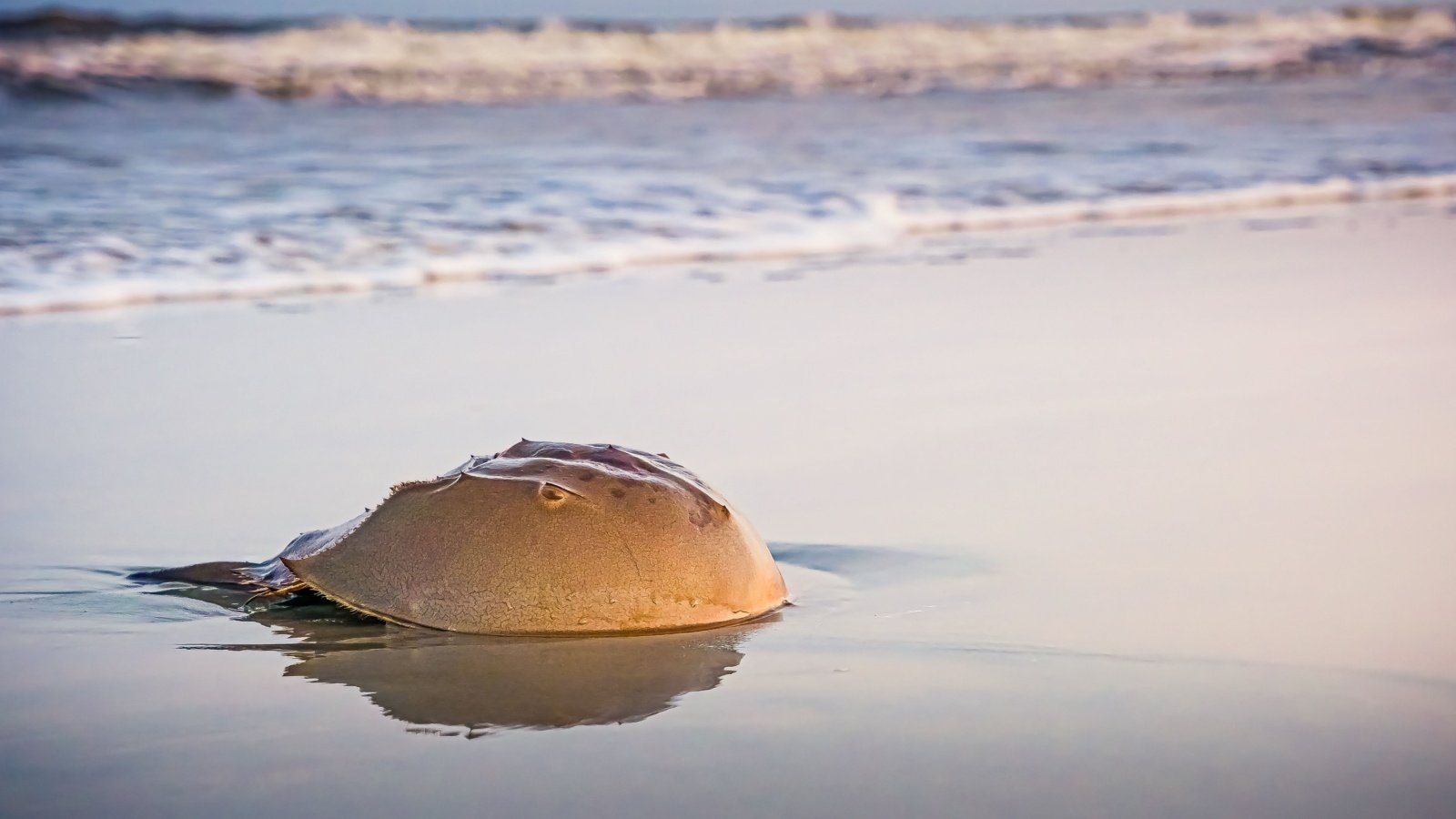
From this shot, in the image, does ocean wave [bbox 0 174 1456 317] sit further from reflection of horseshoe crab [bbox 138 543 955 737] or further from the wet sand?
reflection of horseshoe crab [bbox 138 543 955 737]

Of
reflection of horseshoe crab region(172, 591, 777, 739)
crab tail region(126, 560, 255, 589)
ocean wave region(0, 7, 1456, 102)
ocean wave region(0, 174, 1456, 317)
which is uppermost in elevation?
ocean wave region(0, 7, 1456, 102)

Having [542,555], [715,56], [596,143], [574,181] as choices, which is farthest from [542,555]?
[715,56]

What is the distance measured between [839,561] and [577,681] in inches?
37.8

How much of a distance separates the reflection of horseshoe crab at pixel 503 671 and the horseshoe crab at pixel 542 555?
0.14ft

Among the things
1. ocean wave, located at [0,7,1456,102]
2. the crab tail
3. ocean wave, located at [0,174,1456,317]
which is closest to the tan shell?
the crab tail

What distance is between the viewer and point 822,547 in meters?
3.46

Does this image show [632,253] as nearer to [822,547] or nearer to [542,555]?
[822,547]

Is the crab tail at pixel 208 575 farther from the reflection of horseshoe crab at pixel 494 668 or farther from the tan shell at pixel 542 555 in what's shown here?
the tan shell at pixel 542 555

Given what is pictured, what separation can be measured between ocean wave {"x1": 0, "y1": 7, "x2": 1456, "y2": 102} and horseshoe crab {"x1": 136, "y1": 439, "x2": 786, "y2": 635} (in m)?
13.6

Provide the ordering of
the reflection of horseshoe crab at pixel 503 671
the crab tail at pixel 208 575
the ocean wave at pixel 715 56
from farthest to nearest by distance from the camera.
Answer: the ocean wave at pixel 715 56 < the crab tail at pixel 208 575 < the reflection of horseshoe crab at pixel 503 671

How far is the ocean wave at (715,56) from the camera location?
18.1 m

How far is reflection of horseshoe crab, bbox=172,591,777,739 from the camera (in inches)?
95.7

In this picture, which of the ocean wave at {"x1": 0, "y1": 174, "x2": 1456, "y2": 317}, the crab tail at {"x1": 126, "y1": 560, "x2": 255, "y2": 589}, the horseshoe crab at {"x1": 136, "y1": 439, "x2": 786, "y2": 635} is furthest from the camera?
the ocean wave at {"x1": 0, "y1": 174, "x2": 1456, "y2": 317}

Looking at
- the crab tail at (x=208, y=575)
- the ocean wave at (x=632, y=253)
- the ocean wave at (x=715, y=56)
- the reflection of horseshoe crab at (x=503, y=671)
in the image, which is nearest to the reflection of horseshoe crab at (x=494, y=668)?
the reflection of horseshoe crab at (x=503, y=671)
